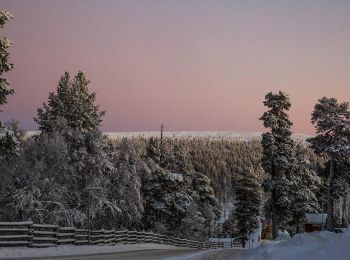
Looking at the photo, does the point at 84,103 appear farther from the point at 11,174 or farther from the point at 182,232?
the point at 182,232

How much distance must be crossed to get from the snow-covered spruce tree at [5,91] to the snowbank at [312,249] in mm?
12136

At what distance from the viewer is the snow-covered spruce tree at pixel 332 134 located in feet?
154

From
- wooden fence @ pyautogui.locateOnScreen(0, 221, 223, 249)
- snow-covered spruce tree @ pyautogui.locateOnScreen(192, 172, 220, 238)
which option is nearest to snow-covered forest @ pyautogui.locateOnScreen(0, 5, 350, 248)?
wooden fence @ pyautogui.locateOnScreen(0, 221, 223, 249)

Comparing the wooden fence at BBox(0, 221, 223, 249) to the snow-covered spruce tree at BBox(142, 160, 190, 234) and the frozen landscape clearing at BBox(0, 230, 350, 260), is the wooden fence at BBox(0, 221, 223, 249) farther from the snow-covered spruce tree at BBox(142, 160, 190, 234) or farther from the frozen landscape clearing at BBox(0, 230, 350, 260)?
the snow-covered spruce tree at BBox(142, 160, 190, 234)

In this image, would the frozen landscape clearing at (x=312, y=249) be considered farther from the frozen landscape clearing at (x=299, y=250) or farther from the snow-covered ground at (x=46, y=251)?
the snow-covered ground at (x=46, y=251)

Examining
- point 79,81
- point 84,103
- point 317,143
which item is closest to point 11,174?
point 84,103

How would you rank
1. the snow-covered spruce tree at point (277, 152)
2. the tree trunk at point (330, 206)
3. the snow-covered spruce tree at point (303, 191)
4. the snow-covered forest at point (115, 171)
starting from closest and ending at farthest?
1. the snow-covered forest at point (115, 171)
2. the tree trunk at point (330, 206)
3. the snow-covered spruce tree at point (277, 152)
4. the snow-covered spruce tree at point (303, 191)

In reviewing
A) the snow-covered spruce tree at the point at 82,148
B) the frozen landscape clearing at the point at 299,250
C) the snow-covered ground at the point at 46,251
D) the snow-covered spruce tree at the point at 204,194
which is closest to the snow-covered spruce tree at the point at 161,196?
the snow-covered spruce tree at the point at 82,148

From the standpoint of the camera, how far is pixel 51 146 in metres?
44.4

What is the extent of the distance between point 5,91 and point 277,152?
104 feet

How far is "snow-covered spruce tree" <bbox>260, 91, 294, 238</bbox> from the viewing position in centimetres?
4862

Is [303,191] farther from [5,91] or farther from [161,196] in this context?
[5,91]

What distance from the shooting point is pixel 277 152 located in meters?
49.7

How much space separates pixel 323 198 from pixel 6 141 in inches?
2630
